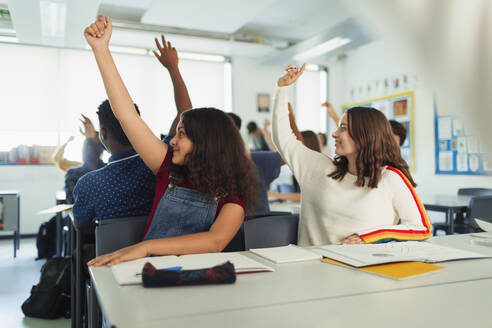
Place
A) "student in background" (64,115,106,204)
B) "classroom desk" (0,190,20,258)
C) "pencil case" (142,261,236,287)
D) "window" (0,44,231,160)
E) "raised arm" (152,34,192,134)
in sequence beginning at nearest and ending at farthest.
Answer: "pencil case" (142,261,236,287) → "raised arm" (152,34,192,134) → "student in background" (64,115,106,204) → "classroom desk" (0,190,20,258) → "window" (0,44,231,160)

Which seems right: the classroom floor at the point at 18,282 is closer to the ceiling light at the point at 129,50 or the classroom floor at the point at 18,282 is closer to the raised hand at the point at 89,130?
the raised hand at the point at 89,130

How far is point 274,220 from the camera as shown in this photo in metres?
1.69

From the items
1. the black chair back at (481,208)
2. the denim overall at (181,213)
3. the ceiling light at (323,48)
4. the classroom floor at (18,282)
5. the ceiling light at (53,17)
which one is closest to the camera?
the denim overall at (181,213)

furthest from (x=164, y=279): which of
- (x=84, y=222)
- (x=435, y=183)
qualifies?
(x=435, y=183)

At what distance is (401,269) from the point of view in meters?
1.11

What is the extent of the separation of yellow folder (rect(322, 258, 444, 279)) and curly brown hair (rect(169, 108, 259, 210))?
0.53 metres

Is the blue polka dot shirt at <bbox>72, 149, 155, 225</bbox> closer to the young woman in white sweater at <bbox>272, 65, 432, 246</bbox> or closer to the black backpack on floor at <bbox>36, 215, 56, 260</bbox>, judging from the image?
the young woman in white sweater at <bbox>272, 65, 432, 246</bbox>

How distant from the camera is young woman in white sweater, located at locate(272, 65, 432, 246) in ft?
5.31

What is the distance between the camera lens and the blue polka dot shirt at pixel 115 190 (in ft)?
6.43

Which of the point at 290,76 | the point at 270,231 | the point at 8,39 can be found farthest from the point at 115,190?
the point at 8,39

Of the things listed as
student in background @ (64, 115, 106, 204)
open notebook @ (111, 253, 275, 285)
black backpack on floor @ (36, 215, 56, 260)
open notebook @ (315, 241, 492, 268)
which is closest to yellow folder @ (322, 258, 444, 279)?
open notebook @ (315, 241, 492, 268)

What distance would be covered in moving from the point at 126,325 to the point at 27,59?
20.0 ft

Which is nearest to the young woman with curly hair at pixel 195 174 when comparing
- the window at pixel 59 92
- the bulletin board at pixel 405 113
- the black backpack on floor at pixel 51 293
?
the black backpack on floor at pixel 51 293

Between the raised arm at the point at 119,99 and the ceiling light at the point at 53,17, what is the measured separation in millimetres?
3277
